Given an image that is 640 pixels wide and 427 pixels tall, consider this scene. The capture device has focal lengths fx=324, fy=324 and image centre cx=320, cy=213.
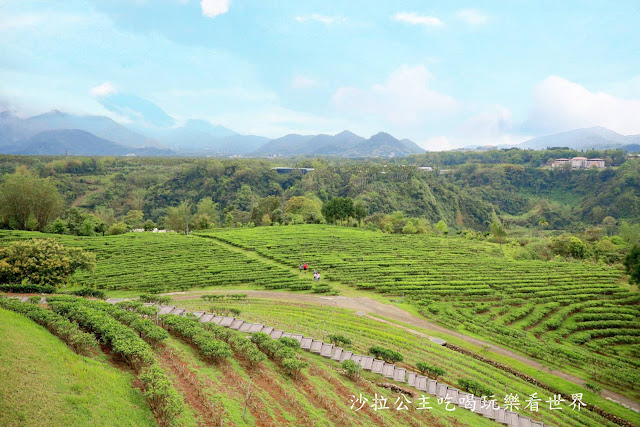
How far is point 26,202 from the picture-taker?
55.8m

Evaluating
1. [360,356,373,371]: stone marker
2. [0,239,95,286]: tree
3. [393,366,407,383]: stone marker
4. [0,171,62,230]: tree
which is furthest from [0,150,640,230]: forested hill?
[393,366,407,383]: stone marker

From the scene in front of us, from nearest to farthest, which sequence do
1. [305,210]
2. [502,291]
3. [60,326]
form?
[60,326] → [502,291] → [305,210]

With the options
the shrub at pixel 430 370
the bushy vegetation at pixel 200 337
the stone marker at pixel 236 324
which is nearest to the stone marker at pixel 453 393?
the shrub at pixel 430 370

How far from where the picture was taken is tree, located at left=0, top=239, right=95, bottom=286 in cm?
2625

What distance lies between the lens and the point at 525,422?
15.3 meters

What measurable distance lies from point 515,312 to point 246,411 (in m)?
29.0

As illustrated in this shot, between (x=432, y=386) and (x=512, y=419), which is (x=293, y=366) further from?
(x=512, y=419)

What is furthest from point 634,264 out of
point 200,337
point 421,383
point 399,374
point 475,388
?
point 200,337

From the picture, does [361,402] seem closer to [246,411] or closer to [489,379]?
[246,411]

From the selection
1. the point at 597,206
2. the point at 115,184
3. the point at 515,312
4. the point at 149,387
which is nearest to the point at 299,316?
the point at 149,387

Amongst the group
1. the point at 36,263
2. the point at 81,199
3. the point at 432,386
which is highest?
the point at 36,263

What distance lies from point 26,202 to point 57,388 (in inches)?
2461

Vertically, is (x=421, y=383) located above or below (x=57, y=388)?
below

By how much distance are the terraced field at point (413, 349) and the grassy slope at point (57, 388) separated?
11781mm
